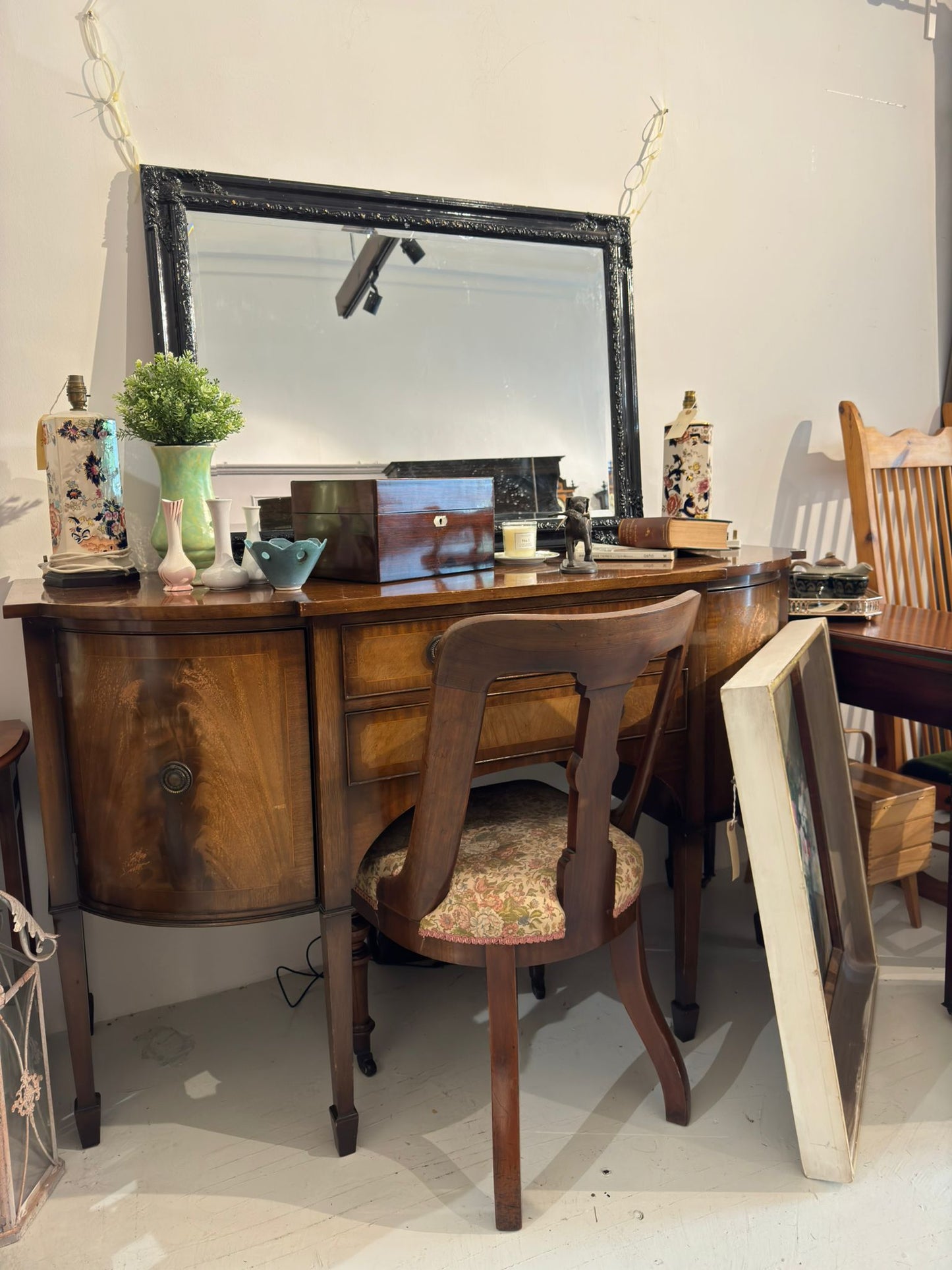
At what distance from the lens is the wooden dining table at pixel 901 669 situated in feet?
6.02

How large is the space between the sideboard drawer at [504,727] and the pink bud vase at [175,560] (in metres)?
0.36

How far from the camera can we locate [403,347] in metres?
1.96

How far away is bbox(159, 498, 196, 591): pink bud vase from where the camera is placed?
145 cm

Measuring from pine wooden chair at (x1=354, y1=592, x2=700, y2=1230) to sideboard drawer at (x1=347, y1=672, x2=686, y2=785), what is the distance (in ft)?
0.41

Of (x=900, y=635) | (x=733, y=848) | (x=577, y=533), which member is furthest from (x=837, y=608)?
(x=733, y=848)

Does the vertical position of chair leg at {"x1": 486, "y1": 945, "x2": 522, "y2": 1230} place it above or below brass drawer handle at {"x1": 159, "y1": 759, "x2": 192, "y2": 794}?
below

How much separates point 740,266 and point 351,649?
1.74 meters

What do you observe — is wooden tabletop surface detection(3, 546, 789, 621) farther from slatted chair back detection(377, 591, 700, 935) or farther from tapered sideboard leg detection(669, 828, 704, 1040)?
tapered sideboard leg detection(669, 828, 704, 1040)

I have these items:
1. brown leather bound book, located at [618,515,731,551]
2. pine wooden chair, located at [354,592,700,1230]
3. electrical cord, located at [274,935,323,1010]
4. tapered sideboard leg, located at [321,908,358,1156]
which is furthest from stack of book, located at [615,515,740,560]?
electrical cord, located at [274,935,323,1010]

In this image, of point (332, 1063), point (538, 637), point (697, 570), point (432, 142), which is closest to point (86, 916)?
point (332, 1063)

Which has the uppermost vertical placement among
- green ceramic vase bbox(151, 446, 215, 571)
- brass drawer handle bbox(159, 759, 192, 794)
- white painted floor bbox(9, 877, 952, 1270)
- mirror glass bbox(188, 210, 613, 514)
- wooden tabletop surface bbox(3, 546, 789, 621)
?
mirror glass bbox(188, 210, 613, 514)

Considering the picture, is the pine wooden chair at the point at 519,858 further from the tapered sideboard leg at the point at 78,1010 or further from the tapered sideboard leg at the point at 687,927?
the tapered sideboard leg at the point at 78,1010

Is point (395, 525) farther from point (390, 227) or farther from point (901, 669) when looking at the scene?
point (901, 669)

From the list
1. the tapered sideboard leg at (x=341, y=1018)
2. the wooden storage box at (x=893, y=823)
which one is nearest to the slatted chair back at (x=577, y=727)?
the tapered sideboard leg at (x=341, y=1018)
